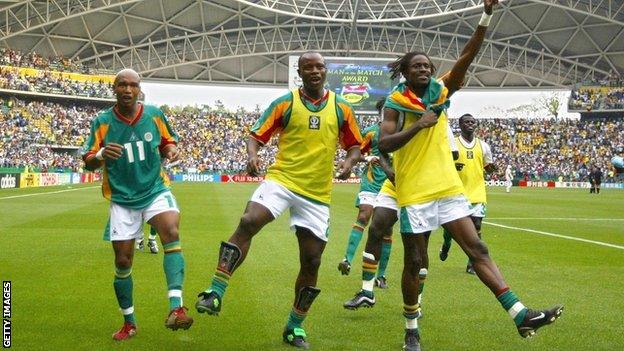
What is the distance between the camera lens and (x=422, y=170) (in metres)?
5.82

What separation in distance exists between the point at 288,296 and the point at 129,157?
281cm

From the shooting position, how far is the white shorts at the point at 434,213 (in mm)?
5738

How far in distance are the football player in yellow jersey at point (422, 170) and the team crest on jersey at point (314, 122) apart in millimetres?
585

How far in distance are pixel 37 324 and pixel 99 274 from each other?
3.16 m

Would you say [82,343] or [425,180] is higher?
[425,180]

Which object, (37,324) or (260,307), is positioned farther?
(260,307)

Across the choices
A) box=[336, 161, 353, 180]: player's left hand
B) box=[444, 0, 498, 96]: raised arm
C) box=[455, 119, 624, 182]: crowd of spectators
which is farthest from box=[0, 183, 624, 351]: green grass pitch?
box=[455, 119, 624, 182]: crowd of spectators

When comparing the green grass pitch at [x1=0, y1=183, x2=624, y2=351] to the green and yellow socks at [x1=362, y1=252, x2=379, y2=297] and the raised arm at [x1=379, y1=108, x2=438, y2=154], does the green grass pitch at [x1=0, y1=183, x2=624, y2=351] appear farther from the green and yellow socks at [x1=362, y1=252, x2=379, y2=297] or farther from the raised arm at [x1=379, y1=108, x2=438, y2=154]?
the raised arm at [x1=379, y1=108, x2=438, y2=154]

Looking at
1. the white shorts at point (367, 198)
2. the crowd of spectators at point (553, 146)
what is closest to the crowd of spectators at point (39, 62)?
the crowd of spectators at point (553, 146)

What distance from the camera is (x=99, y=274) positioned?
31.3 ft

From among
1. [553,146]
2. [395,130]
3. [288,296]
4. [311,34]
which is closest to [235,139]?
[311,34]

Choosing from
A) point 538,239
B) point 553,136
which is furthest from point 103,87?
point 538,239

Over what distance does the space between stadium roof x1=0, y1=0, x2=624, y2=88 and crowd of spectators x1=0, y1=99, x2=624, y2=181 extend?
510 cm

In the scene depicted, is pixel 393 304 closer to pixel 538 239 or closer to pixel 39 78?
pixel 538 239
